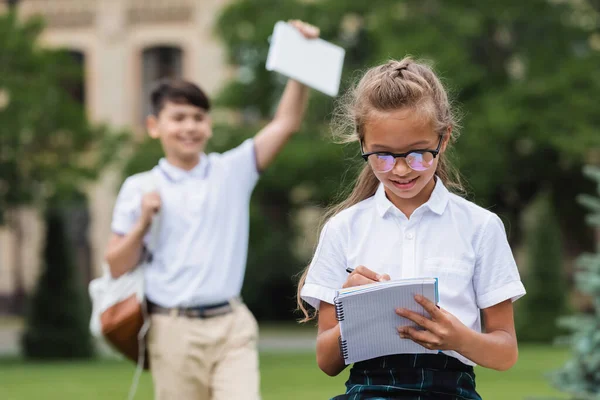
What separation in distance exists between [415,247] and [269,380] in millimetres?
12046

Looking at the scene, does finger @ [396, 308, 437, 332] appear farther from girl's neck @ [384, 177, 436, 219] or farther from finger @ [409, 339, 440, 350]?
girl's neck @ [384, 177, 436, 219]

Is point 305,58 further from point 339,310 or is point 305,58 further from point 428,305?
point 428,305

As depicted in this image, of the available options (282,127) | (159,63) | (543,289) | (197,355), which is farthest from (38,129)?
(159,63)

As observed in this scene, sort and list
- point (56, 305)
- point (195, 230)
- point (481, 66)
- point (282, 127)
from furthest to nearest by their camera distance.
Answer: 1. point (481, 66)
2. point (56, 305)
3. point (282, 127)
4. point (195, 230)

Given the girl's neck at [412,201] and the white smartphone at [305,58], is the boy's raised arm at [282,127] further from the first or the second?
the girl's neck at [412,201]

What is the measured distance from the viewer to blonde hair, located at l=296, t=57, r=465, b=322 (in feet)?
10.4

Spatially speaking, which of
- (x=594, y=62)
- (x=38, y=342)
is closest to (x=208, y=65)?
(x=594, y=62)

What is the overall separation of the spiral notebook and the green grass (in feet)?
27.3

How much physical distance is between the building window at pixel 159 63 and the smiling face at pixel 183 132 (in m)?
27.5

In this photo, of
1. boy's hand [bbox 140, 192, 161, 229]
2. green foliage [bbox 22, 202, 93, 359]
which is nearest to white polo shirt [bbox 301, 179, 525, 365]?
boy's hand [bbox 140, 192, 161, 229]

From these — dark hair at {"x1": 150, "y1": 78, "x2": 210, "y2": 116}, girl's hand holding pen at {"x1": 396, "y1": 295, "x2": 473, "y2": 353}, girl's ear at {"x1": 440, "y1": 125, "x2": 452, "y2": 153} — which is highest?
dark hair at {"x1": 150, "y1": 78, "x2": 210, "y2": 116}

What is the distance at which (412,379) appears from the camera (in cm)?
318

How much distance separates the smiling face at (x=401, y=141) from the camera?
313 centimetres

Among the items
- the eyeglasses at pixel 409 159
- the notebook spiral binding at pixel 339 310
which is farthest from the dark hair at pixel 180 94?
the notebook spiral binding at pixel 339 310
